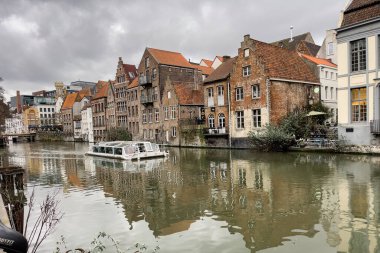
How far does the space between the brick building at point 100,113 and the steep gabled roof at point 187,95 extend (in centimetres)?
2479

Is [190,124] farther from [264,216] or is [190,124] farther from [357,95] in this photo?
[264,216]

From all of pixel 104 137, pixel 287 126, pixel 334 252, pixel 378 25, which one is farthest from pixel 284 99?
pixel 104 137

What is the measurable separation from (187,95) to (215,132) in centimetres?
977

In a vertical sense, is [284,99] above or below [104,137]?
above

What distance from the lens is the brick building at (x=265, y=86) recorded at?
31938 millimetres

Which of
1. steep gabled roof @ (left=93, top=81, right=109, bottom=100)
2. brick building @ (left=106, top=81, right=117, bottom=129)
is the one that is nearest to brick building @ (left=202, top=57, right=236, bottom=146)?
brick building @ (left=106, top=81, right=117, bottom=129)

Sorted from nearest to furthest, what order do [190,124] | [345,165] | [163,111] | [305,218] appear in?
[305,218] < [345,165] < [190,124] < [163,111]

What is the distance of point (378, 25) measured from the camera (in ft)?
74.2

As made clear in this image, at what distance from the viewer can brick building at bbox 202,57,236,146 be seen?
36.5m

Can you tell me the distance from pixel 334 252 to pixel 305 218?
2.43 metres

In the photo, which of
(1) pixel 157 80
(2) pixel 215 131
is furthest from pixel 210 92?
(1) pixel 157 80

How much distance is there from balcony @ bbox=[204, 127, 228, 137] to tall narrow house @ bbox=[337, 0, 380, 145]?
13570 mm

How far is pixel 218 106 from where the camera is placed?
3762 cm

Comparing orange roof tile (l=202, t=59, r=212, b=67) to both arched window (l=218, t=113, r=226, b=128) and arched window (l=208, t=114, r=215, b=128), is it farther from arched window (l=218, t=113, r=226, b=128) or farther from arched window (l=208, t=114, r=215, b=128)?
arched window (l=218, t=113, r=226, b=128)
